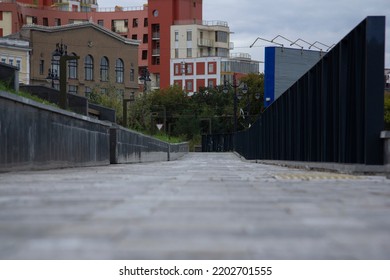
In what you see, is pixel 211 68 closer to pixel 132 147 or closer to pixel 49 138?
pixel 132 147

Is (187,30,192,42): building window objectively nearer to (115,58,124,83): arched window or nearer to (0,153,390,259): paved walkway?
(115,58,124,83): arched window

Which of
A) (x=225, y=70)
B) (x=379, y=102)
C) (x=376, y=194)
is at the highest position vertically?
(x=225, y=70)

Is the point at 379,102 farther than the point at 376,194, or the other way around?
the point at 379,102

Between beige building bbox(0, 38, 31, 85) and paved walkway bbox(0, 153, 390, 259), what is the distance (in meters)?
74.0

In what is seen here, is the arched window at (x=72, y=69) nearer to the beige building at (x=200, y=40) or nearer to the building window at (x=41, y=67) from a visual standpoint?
the building window at (x=41, y=67)

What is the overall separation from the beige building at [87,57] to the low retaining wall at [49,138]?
5905 centimetres

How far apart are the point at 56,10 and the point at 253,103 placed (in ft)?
139

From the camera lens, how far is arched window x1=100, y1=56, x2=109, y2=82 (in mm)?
95062

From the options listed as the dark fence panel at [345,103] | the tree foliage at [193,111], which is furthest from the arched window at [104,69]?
the dark fence panel at [345,103]

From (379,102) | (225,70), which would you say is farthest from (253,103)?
(379,102)

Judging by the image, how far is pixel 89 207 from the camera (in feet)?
19.7
